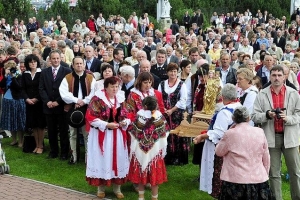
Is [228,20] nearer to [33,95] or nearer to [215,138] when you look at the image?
[33,95]

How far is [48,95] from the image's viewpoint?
33.1ft

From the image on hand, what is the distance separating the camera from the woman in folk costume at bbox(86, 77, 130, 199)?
7949mm

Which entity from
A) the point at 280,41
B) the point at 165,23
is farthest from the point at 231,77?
the point at 165,23

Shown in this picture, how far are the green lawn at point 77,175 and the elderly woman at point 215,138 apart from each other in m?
0.71

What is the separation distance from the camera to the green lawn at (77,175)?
8.41 metres

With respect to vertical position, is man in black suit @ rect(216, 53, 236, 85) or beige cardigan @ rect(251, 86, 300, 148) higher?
man in black suit @ rect(216, 53, 236, 85)

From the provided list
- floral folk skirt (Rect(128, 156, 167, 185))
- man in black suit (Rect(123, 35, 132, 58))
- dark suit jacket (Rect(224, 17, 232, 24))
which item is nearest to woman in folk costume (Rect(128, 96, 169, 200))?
floral folk skirt (Rect(128, 156, 167, 185))

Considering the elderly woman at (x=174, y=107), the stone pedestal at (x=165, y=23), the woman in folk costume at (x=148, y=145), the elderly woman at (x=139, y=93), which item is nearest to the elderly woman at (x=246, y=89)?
the woman in folk costume at (x=148, y=145)

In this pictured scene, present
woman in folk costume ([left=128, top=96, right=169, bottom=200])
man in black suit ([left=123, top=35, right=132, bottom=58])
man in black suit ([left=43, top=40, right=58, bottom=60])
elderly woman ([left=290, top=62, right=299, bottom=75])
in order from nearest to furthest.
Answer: woman in folk costume ([left=128, top=96, right=169, bottom=200])
elderly woman ([left=290, top=62, right=299, bottom=75])
man in black suit ([left=43, top=40, right=58, bottom=60])
man in black suit ([left=123, top=35, right=132, bottom=58])

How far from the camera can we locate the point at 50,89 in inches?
396

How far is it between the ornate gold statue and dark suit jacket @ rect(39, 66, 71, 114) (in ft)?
9.48

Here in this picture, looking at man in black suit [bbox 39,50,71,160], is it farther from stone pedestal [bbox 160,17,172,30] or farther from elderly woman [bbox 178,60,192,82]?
stone pedestal [bbox 160,17,172,30]

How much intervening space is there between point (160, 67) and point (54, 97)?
2.34 m

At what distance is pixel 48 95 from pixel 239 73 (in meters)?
3.87
